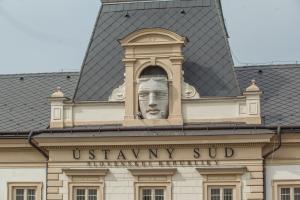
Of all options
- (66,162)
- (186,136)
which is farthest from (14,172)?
(186,136)

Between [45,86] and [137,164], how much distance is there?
7.40 metres

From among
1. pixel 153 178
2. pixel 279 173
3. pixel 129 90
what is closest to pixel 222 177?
pixel 279 173

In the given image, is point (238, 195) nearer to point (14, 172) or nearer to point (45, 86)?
point (14, 172)

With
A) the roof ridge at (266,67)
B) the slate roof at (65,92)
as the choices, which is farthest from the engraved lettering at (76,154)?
the roof ridge at (266,67)

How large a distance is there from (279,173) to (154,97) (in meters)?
5.01

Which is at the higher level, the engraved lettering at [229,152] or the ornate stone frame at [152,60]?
the ornate stone frame at [152,60]

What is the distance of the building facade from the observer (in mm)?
29391

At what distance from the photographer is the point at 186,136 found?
29.4 m

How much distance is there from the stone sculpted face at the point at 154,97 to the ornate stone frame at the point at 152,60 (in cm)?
18

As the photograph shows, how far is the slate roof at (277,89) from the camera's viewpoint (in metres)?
30.4

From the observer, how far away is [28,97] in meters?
34.8

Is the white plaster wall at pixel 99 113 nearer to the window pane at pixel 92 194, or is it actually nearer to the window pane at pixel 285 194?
the window pane at pixel 92 194

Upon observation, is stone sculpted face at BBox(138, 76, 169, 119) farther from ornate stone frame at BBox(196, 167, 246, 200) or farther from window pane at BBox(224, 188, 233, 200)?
window pane at BBox(224, 188, 233, 200)

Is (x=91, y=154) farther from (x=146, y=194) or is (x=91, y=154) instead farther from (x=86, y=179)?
(x=146, y=194)
